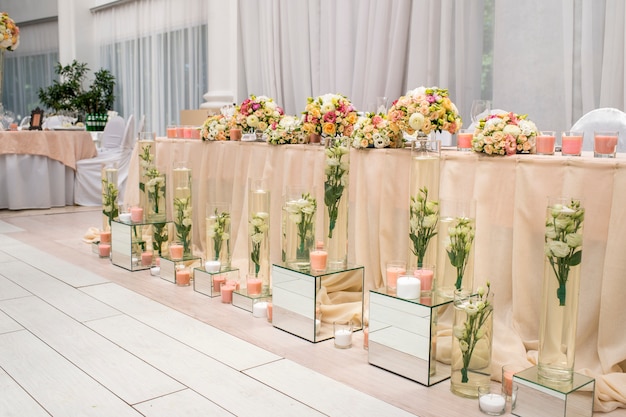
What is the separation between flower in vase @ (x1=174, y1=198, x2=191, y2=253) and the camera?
3.99 meters

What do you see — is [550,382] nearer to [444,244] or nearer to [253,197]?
[444,244]

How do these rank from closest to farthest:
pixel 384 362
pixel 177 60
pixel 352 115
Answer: pixel 384 362 < pixel 352 115 < pixel 177 60

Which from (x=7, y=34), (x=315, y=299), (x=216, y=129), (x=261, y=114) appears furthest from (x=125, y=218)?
(x=7, y=34)

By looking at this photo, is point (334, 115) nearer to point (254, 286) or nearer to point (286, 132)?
point (286, 132)

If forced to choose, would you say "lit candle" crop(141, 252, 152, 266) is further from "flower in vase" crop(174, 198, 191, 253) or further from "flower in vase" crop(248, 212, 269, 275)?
"flower in vase" crop(248, 212, 269, 275)

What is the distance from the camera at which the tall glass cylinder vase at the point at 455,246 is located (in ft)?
8.15

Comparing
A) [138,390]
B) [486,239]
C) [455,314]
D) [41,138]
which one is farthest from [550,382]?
[41,138]

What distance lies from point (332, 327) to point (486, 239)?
79cm

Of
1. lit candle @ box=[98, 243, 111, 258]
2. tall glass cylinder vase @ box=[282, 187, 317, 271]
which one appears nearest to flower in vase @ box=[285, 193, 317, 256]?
tall glass cylinder vase @ box=[282, 187, 317, 271]

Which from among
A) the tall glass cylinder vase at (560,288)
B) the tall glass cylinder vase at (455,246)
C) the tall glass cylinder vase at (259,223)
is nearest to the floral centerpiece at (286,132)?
the tall glass cylinder vase at (259,223)

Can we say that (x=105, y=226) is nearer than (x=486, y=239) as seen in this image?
No

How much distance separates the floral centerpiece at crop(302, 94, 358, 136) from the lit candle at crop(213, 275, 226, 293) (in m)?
0.97

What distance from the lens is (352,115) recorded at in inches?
137

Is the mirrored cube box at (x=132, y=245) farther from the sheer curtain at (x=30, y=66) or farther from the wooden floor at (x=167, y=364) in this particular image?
the sheer curtain at (x=30, y=66)
